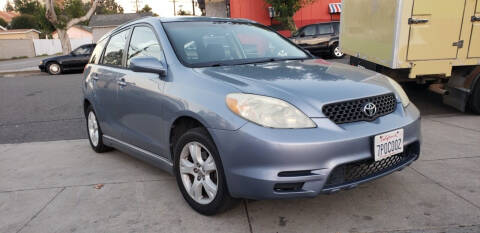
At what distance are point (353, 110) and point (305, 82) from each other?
409 millimetres

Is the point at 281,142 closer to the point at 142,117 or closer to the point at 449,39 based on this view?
the point at 142,117

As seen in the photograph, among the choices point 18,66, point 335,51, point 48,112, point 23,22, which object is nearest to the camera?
point 48,112

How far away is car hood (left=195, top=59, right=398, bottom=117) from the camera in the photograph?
2.51 m

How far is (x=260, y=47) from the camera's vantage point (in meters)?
3.77

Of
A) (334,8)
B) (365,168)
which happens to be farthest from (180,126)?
(334,8)

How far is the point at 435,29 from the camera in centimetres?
546

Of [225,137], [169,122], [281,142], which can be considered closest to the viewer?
[281,142]

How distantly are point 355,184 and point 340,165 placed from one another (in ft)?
0.73

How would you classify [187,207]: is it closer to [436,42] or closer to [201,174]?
[201,174]

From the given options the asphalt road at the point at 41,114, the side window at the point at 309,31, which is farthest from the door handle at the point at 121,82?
the side window at the point at 309,31

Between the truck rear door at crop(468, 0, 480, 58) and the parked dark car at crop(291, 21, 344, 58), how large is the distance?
11189 millimetres

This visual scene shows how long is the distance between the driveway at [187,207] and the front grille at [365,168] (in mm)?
389

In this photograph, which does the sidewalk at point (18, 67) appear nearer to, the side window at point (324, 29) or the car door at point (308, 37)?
the car door at point (308, 37)

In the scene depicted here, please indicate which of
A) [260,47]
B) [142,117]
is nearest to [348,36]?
[260,47]
